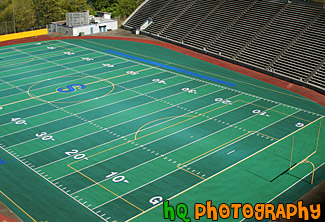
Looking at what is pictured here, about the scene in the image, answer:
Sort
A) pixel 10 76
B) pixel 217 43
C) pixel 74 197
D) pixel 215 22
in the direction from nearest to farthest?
pixel 74 197 < pixel 10 76 < pixel 217 43 < pixel 215 22

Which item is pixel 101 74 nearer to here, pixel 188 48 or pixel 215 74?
pixel 215 74

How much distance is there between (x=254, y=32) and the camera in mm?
50156

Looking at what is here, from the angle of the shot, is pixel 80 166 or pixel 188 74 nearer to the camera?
pixel 80 166

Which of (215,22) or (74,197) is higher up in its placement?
(215,22)

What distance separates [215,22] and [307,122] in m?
26.3

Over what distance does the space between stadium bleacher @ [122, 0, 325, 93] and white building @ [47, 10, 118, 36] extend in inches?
157

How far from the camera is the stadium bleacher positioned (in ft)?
142

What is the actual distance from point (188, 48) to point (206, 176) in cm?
3038

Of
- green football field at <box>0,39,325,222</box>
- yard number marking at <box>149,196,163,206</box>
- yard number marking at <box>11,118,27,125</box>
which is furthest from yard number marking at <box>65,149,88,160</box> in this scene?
yard number marking at <box>11,118,27,125</box>

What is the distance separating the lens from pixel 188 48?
52219mm

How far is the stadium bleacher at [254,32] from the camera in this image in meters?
43.4

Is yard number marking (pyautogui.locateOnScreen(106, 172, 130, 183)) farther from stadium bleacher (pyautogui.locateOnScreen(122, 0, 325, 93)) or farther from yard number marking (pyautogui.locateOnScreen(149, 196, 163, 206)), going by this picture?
stadium bleacher (pyautogui.locateOnScreen(122, 0, 325, 93))

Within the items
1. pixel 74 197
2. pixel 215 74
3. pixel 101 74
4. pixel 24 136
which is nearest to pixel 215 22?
pixel 215 74

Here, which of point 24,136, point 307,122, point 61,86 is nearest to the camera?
point 24,136
